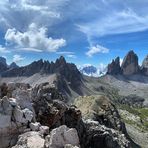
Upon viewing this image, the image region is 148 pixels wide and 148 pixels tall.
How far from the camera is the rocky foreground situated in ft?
102

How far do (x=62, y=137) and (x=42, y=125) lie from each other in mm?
8769

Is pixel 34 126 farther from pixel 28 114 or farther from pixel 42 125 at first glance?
pixel 42 125

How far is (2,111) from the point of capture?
3534cm

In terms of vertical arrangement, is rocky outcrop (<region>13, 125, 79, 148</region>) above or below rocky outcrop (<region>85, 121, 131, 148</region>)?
above

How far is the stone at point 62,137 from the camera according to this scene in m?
30.0

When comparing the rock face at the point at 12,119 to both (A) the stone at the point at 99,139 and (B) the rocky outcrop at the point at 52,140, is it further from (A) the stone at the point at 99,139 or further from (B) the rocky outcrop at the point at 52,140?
(A) the stone at the point at 99,139

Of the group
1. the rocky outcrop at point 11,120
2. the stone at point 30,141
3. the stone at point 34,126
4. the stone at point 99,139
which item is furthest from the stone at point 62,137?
the stone at point 99,139

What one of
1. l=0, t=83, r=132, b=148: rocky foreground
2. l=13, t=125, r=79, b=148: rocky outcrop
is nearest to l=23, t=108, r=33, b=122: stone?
l=0, t=83, r=132, b=148: rocky foreground

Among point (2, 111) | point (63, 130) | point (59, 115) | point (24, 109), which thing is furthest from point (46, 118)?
point (63, 130)

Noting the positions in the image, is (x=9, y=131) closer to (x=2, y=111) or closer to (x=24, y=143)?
(x=2, y=111)

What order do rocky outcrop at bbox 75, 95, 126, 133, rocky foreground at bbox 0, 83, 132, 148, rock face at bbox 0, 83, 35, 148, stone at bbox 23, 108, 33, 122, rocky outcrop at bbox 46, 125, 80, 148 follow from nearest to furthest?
rocky outcrop at bbox 46, 125, 80, 148, rocky foreground at bbox 0, 83, 132, 148, rock face at bbox 0, 83, 35, 148, stone at bbox 23, 108, 33, 122, rocky outcrop at bbox 75, 95, 126, 133

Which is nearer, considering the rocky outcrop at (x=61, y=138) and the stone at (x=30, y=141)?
the stone at (x=30, y=141)

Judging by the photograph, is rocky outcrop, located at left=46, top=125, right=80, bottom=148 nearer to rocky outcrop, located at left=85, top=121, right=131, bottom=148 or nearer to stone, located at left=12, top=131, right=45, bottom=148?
stone, located at left=12, top=131, right=45, bottom=148

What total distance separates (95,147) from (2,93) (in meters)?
13.5
